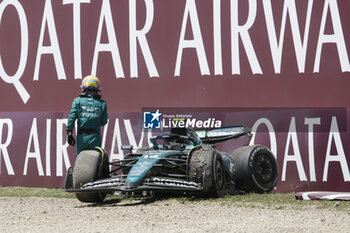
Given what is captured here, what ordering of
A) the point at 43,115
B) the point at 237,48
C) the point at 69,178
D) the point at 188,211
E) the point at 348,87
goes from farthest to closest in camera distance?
the point at 43,115, the point at 237,48, the point at 348,87, the point at 69,178, the point at 188,211

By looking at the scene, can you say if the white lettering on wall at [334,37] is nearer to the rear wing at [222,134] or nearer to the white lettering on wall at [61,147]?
the rear wing at [222,134]

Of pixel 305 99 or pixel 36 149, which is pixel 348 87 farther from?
pixel 36 149

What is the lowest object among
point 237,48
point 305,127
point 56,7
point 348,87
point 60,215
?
point 60,215

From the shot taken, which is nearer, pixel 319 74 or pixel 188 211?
pixel 188 211

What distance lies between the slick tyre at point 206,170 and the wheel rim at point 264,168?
109 centimetres

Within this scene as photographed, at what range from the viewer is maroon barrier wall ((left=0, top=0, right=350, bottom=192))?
1117cm

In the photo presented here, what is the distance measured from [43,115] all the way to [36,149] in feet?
2.34

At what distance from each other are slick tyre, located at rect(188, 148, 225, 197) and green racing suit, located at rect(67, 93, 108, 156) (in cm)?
188

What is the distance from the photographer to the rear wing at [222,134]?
37.1ft

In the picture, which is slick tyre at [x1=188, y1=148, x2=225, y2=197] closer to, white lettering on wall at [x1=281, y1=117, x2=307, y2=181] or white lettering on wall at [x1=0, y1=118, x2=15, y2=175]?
white lettering on wall at [x1=281, y1=117, x2=307, y2=181]

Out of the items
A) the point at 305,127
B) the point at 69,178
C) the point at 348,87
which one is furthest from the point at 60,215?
the point at 348,87

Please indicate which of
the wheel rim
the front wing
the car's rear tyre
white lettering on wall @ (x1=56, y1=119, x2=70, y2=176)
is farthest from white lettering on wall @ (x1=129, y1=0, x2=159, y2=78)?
the front wing

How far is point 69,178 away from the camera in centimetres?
1012

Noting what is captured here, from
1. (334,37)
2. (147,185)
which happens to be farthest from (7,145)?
(334,37)
